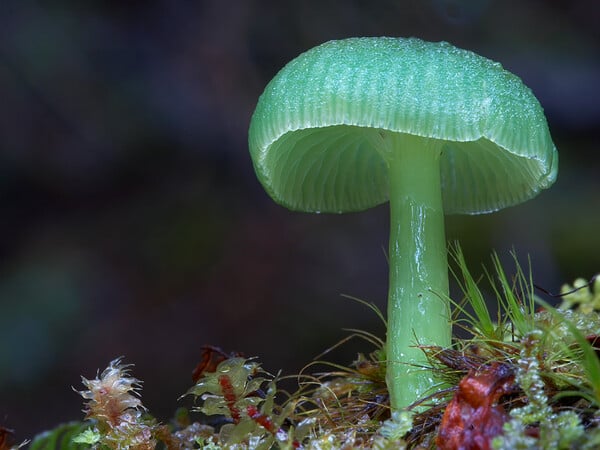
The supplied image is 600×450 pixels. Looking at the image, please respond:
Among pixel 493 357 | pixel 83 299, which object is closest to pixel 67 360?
pixel 83 299

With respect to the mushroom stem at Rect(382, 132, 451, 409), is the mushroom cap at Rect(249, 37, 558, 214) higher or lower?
higher

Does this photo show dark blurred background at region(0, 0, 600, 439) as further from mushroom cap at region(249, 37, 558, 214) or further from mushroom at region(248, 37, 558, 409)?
mushroom cap at region(249, 37, 558, 214)

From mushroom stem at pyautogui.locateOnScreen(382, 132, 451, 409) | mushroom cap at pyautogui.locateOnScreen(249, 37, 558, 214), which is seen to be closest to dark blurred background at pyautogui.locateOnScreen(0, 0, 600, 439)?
mushroom stem at pyautogui.locateOnScreen(382, 132, 451, 409)

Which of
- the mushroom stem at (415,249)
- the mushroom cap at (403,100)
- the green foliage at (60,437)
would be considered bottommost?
the green foliage at (60,437)

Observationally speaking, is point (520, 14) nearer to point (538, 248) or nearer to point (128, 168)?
point (538, 248)

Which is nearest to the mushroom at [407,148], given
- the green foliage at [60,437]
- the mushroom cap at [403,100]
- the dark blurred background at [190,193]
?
the mushroom cap at [403,100]

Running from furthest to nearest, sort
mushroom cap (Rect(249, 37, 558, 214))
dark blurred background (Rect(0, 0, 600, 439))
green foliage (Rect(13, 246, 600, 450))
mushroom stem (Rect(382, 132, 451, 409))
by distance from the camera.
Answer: dark blurred background (Rect(0, 0, 600, 439)), mushroom stem (Rect(382, 132, 451, 409)), mushroom cap (Rect(249, 37, 558, 214)), green foliage (Rect(13, 246, 600, 450))

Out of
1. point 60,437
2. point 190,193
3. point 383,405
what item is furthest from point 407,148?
point 190,193

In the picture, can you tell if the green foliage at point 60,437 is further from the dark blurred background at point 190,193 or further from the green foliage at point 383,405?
the dark blurred background at point 190,193
